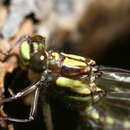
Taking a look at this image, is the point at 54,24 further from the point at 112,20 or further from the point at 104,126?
the point at 104,126

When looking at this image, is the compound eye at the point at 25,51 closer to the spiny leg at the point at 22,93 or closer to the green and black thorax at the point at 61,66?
the green and black thorax at the point at 61,66

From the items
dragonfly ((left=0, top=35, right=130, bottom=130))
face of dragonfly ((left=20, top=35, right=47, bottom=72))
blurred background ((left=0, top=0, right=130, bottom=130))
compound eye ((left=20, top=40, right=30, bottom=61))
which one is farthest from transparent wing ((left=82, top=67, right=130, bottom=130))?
blurred background ((left=0, top=0, right=130, bottom=130))

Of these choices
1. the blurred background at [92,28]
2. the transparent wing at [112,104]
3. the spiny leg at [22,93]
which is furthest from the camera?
the blurred background at [92,28]

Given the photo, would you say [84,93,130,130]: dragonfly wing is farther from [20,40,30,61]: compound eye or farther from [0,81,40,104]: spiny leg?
[20,40,30,61]: compound eye

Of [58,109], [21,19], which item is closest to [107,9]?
[21,19]

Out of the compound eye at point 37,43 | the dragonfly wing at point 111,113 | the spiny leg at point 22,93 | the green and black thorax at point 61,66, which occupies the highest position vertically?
the compound eye at point 37,43

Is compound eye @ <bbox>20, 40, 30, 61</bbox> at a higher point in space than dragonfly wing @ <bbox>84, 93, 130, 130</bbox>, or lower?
higher

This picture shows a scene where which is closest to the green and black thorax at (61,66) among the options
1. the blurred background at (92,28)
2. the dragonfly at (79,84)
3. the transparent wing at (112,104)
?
the dragonfly at (79,84)

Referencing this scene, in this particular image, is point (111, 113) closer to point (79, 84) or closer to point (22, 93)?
point (79, 84)

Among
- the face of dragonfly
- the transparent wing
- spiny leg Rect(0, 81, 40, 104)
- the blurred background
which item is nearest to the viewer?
spiny leg Rect(0, 81, 40, 104)
